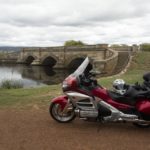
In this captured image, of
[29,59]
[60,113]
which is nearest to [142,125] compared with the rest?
[60,113]

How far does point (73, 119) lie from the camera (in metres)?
7.14

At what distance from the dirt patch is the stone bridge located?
103 ft

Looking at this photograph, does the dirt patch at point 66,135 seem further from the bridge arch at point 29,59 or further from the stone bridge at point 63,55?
the bridge arch at point 29,59

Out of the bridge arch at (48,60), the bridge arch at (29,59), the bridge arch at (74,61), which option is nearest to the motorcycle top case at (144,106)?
the bridge arch at (74,61)

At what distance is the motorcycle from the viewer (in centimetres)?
632

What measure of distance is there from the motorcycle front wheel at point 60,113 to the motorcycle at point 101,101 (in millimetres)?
134

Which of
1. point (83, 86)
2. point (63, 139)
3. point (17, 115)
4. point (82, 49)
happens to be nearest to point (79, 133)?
point (63, 139)

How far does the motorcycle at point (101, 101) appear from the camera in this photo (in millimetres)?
6324

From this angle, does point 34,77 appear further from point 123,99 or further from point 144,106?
point 144,106

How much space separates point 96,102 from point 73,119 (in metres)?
0.85

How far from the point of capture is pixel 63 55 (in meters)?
50.2

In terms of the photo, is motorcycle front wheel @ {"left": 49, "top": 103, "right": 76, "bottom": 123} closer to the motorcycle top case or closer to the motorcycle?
the motorcycle

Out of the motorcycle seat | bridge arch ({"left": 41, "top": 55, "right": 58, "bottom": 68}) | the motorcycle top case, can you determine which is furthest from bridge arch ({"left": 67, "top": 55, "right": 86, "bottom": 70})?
the motorcycle top case

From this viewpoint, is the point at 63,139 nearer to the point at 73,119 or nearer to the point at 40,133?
the point at 40,133
